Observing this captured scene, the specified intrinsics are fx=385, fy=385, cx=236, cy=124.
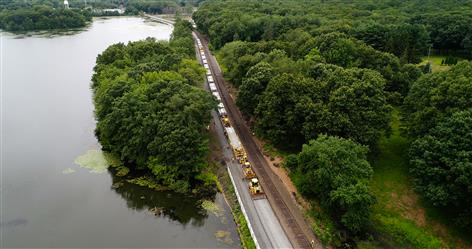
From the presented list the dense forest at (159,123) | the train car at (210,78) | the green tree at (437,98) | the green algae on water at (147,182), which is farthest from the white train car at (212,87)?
the green tree at (437,98)

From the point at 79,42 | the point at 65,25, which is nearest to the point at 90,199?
the point at 79,42

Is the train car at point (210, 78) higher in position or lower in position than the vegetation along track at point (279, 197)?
higher

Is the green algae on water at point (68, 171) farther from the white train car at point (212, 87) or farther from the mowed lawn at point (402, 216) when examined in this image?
the mowed lawn at point (402, 216)

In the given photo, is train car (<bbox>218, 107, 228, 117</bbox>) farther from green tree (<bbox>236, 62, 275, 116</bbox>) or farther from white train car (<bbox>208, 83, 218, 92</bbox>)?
white train car (<bbox>208, 83, 218, 92</bbox>)

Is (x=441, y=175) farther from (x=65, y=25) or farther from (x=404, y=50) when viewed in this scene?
(x=65, y=25)

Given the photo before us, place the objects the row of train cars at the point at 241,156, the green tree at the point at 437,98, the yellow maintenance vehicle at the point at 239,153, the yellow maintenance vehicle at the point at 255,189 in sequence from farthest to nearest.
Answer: the yellow maintenance vehicle at the point at 239,153
the green tree at the point at 437,98
the row of train cars at the point at 241,156
the yellow maintenance vehicle at the point at 255,189

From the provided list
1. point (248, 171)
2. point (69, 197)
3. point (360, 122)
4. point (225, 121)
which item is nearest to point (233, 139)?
point (225, 121)

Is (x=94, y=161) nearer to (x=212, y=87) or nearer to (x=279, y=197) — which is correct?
(x=279, y=197)
